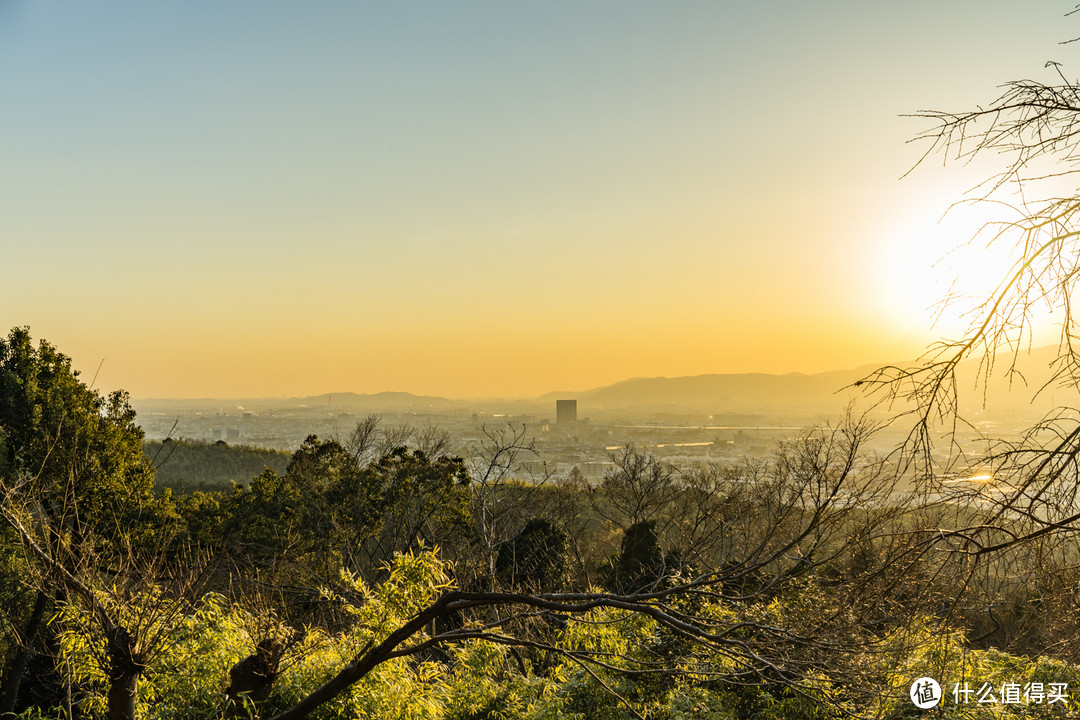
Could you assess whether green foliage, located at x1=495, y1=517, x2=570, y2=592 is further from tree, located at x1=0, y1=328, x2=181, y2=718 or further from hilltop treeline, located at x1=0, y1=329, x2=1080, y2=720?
tree, located at x1=0, y1=328, x2=181, y2=718

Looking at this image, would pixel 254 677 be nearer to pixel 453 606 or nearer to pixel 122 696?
pixel 122 696

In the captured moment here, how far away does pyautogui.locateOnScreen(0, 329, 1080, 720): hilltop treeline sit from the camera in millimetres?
3258

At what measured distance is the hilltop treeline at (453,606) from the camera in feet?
10.7

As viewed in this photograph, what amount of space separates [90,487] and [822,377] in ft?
281

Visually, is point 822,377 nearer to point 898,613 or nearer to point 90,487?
point 90,487

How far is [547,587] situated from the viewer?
15.2 m

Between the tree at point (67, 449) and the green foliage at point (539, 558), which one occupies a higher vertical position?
the tree at point (67, 449)

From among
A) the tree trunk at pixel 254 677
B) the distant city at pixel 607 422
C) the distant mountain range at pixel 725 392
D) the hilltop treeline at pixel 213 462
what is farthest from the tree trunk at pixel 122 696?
the distant mountain range at pixel 725 392

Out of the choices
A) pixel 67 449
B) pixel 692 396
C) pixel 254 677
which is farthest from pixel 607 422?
pixel 254 677

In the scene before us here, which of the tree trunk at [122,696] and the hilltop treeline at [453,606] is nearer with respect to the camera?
the hilltop treeline at [453,606]

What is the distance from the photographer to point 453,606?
467 centimetres

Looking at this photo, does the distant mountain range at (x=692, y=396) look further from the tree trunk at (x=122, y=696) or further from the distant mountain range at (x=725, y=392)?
the tree trunk at (x=122, y=696)

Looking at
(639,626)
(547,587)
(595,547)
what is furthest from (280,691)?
(595,547)

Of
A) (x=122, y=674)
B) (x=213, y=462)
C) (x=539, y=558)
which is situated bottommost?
(x=213, y=462)
